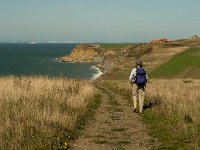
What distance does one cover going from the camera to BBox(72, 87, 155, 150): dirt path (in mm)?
10102

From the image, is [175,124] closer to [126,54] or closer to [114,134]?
[114,134]

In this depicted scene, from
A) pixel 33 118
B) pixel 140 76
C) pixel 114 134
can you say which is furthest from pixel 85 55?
pixel 33 118

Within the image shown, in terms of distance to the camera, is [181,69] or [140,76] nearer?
[140,76]

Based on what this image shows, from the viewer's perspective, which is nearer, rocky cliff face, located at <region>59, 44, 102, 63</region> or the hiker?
the hiker

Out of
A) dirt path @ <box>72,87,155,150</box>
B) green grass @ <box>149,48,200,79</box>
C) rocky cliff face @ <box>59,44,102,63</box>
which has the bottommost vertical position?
rocky cliff face @ <box>59,44,102,63</box>

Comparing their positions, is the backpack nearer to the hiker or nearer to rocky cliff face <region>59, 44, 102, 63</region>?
the hiker

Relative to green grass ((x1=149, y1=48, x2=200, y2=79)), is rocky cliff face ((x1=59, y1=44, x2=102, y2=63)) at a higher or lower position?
lower

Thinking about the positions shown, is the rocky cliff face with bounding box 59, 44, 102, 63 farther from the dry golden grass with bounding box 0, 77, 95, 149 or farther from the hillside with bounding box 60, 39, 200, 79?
the dry golden grass with bounding box 0, 77, 95, 149

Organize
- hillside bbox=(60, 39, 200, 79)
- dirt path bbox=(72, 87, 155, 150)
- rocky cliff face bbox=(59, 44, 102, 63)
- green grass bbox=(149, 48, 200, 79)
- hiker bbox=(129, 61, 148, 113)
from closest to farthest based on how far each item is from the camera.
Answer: dirt path bbox=(72, 87, 155, 150), hiker bbox=(129, 61, 148, 113), green grass bbox=(149, 48, 200, 79), hillside bbox=(60, 39, 200, 79), rocky cliff face bbox=(59, 44, 102, 63)

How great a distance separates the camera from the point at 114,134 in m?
11.6

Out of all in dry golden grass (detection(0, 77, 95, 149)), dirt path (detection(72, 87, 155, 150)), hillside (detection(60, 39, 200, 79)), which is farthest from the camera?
hillside (detection(60, 39, 200, 79))

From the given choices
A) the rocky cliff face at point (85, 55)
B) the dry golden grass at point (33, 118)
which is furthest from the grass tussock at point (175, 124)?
the rocky cliff face at point (85, 55)

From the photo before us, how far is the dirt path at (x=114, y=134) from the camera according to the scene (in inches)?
398

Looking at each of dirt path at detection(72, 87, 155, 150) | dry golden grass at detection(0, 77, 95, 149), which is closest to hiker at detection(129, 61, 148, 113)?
dirt path at detection(72, 87, 155, 150)
